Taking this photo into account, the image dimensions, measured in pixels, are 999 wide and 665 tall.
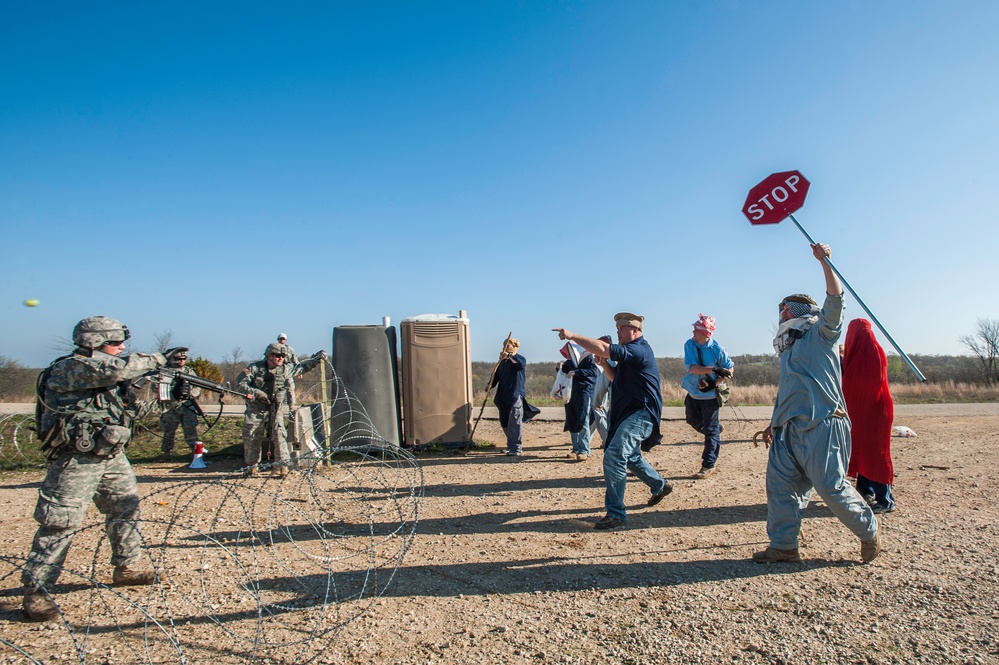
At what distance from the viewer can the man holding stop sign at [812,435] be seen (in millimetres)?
4516

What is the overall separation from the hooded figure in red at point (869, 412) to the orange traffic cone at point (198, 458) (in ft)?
28.9

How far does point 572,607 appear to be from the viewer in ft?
13.6

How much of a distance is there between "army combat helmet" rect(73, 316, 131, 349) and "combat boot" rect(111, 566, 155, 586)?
1.66 metres

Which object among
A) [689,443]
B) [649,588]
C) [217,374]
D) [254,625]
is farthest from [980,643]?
[217,374]

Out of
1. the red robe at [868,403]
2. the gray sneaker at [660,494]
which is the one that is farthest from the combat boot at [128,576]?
the red robe at [868,403]

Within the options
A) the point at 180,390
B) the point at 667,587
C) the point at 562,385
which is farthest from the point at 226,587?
the point at 562,385

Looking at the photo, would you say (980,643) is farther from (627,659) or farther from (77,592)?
(77,592)

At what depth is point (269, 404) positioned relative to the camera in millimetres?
8773

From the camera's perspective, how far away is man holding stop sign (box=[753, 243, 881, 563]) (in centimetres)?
452

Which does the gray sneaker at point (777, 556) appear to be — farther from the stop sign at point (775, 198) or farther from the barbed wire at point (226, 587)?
the stop sign at point (775, 198)

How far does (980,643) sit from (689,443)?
7896 millimetres

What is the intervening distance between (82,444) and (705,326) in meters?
6.66

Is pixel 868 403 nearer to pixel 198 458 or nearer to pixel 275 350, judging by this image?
pixel 275 350

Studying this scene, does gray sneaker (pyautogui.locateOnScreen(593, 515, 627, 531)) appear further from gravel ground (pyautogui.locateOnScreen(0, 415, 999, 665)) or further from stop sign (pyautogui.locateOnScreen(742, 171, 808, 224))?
stop sign (pyautogui.locateOnScreen(742, 171, 808, 224))
